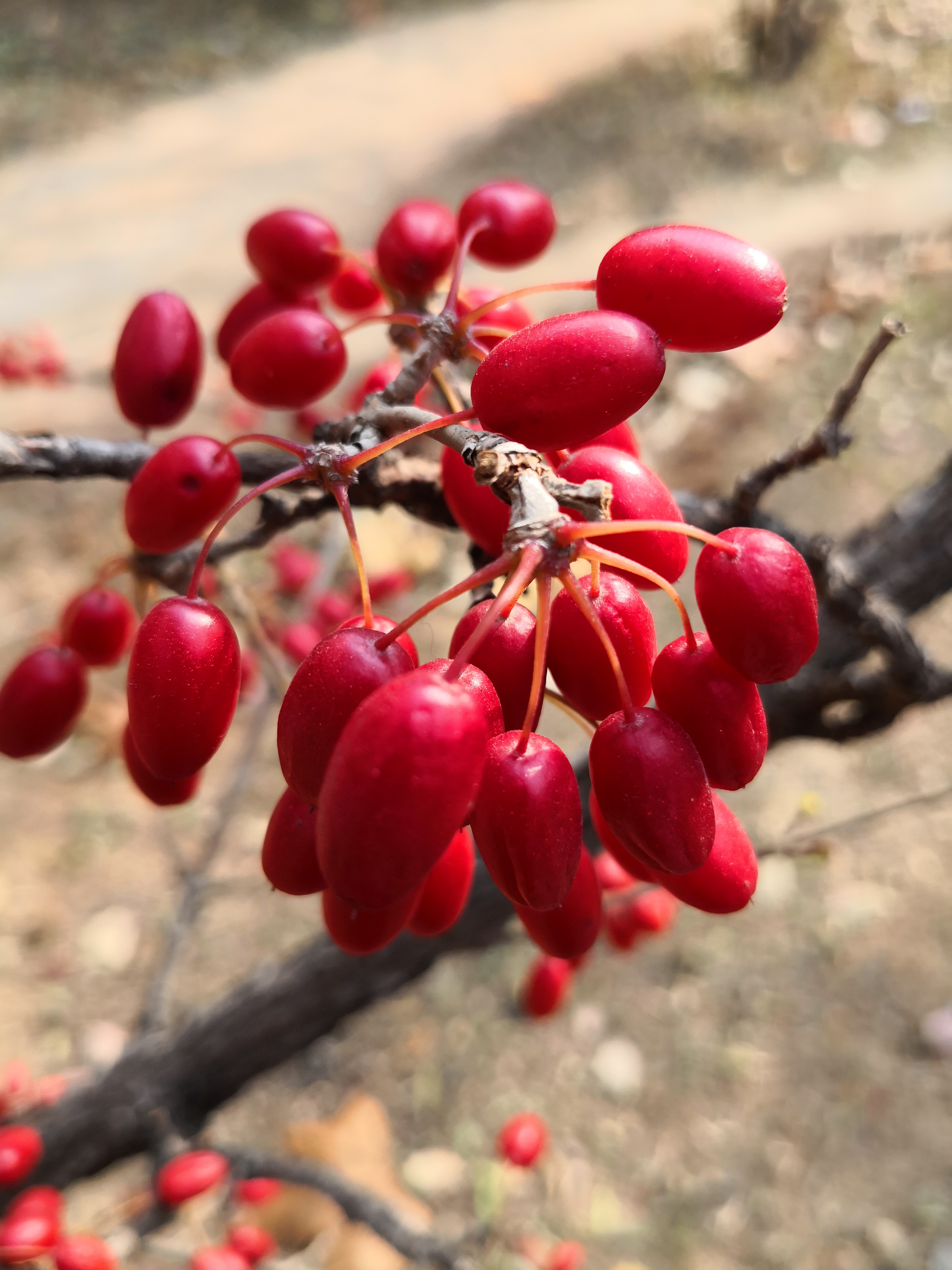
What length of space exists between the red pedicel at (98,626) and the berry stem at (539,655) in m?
0.52

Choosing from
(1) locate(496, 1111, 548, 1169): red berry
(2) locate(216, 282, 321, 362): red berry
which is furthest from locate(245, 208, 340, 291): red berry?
(1) locate(496, 1111, 548, 1169): red berry

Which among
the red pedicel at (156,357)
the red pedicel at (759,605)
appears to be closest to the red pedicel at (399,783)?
the red pedicel at (759,605)

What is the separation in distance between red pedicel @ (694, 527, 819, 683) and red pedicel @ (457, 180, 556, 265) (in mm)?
393

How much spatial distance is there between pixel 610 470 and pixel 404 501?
0.81 ft

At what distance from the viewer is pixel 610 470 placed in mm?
505

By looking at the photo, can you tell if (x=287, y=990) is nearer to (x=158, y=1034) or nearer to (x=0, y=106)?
(x=158, y=1034)

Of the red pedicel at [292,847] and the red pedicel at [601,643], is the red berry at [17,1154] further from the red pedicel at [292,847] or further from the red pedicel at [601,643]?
the red pedicel at [601,643]

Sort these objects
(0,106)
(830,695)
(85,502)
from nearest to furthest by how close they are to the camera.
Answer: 1. (830,695)
2. (85,502)
3. (0,106)

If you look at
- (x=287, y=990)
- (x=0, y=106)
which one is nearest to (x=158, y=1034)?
(x=287, y=990)

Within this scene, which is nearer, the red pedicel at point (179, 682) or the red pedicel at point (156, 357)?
the red pedicel at point (179, 682)

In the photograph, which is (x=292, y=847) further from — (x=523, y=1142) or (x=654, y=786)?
(x=523, y=1142)

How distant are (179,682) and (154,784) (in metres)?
0.16

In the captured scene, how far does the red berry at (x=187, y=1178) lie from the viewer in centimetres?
112

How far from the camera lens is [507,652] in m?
0.45
